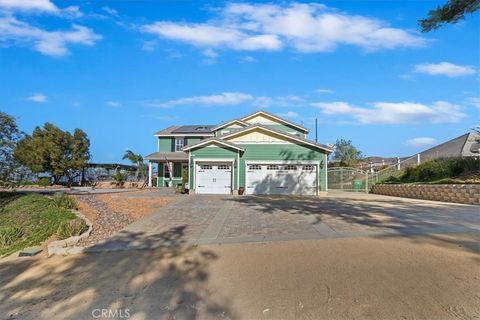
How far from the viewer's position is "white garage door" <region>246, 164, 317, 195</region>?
22781 millimetres

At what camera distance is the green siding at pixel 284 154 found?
22.9 meters

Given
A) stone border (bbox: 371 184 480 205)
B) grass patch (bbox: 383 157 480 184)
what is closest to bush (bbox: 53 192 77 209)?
stone border (bbox: 371 184 480 205)

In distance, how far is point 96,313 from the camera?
4633 mm

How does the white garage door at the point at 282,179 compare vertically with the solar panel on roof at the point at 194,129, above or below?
below

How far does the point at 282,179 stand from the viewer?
75.2 ft

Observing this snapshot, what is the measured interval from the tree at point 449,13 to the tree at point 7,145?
1454 cm

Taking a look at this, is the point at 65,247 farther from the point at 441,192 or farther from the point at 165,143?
the point at 165,143

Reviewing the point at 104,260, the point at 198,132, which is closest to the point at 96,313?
the point at 104,260

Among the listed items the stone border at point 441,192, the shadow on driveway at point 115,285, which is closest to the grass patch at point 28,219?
the shadow on driveway at point 115,285

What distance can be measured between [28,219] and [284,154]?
14978mm

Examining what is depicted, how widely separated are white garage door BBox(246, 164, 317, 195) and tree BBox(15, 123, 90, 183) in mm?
18558

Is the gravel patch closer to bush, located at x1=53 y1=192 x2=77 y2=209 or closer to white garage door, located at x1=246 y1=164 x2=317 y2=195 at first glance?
bush, located at x1=53 y1=192 x2=77 y2=209

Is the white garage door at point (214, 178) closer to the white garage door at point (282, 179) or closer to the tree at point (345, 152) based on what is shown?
the white garage door at point (282, 179)

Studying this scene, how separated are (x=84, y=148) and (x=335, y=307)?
3375 centimetres
